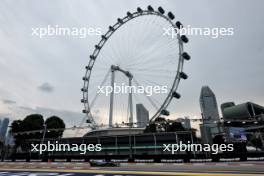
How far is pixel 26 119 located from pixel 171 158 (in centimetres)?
6363

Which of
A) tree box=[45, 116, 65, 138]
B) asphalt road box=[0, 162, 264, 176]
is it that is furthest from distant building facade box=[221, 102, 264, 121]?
asphalt road box=[0, 162, 264, 176]

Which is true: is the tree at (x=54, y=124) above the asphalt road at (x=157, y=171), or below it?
above

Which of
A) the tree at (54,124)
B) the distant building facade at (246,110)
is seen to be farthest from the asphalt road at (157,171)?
the distant building facade at (246,110)

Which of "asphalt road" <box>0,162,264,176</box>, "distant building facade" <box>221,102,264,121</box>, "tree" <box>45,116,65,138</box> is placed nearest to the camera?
"asphalt road" <box>0,162,264,176</box>

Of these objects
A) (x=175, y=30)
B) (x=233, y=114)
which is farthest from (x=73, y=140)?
(x=233, y=114)

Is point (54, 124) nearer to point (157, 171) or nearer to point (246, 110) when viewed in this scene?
point (157, 171)

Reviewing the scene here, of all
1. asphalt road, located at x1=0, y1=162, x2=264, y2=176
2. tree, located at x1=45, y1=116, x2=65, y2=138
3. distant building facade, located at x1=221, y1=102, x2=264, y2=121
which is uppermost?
distant building facade, located at x1=221, y1=102, x2=264, y2=121

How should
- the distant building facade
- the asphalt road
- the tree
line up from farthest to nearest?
the distant building facade < the tree < the asphalt road

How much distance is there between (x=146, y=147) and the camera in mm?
67875

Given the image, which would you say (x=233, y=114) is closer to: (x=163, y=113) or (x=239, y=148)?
(x=239, y=148)

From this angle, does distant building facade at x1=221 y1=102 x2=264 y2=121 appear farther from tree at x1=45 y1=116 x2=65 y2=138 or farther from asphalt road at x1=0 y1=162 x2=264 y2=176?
asphalt road at x1=0 y1=162 x2=264 y2=176

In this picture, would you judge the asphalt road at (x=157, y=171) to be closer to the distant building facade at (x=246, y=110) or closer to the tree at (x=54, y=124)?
the tree at (x=54, y=124)

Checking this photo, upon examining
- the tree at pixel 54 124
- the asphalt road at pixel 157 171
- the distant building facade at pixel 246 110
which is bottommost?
the asphalt road at pixel 157 171

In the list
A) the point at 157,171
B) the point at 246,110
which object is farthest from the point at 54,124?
the point at 246,110
